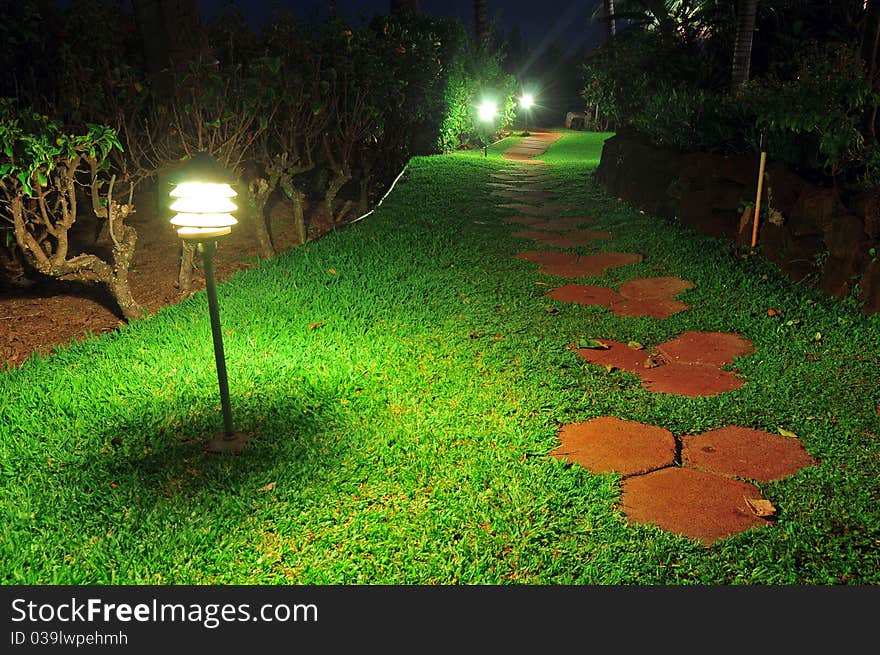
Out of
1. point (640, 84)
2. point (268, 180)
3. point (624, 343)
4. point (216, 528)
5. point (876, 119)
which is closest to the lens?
point (216, 528)

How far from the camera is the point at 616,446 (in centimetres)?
347

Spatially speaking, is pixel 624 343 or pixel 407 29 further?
pixel 407 29

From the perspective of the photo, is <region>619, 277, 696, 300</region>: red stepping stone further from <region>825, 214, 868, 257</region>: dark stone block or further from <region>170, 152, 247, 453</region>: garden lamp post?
<region>170, 152, 247, 453</region>: garden lamp post

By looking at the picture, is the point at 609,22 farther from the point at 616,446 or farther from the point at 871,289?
the point at 616,446

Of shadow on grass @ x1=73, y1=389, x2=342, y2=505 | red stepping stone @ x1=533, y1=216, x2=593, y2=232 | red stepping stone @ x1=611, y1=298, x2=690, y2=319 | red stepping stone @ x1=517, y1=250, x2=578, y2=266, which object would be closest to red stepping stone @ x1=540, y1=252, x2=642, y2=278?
red stepping stone @ x1=517, y1=250, x2=578, y2=266

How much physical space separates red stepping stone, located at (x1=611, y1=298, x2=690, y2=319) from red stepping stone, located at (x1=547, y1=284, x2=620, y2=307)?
0.12m

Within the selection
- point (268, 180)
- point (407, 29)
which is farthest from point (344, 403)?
point (407, 29)

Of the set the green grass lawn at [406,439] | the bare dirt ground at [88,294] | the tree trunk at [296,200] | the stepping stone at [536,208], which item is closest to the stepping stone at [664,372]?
the green grass lawn at [406,439]

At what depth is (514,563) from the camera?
2674mm

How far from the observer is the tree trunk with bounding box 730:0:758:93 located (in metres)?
11.2

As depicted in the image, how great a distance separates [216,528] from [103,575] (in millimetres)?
441

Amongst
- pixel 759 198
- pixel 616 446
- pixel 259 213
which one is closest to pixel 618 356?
pixel 616 446

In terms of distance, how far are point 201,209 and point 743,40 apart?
11.2 m

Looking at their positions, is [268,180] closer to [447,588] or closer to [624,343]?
[624,343]
